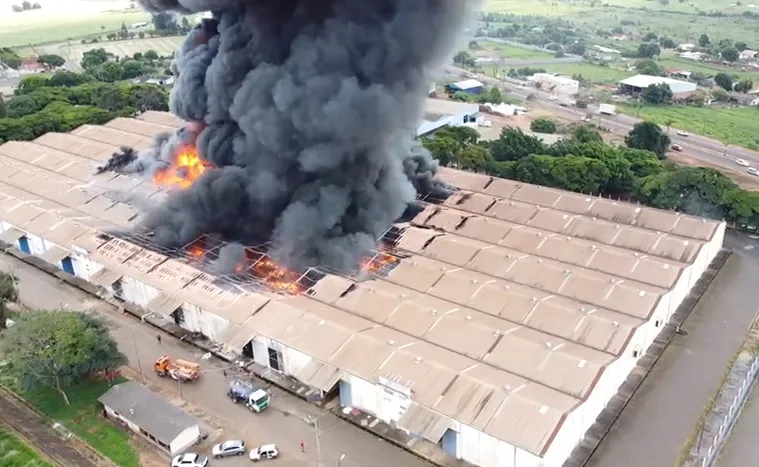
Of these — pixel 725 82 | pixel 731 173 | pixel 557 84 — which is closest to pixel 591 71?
pixel 557 84

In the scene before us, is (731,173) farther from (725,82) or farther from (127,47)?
(127,47)

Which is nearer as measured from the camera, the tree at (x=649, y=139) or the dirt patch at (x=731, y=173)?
the dirt patch at (x=731, y=173)

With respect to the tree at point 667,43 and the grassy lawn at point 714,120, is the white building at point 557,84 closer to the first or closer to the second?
the grassy lawn at point 714,120

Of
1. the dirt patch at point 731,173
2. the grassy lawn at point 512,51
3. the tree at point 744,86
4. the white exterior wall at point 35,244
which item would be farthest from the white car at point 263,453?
the grassy lawn at point 512,51

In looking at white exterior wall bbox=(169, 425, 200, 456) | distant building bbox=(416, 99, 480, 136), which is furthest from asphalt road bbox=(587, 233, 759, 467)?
distant building bbox=(416, 99, 480, 136)

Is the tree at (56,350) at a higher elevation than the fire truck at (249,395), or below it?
higher

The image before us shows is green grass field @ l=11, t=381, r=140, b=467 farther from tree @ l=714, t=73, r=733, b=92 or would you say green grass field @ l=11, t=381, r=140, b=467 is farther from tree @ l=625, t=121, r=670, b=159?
tree @ l=714, t=73, r=733, b=92
